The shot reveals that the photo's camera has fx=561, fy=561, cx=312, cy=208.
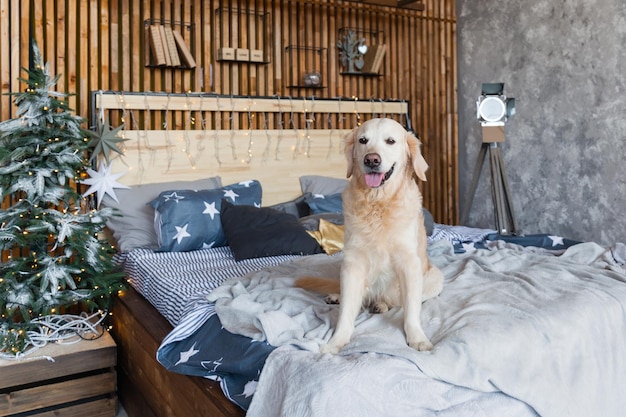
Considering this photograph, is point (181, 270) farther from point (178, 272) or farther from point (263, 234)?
point (263, 234)

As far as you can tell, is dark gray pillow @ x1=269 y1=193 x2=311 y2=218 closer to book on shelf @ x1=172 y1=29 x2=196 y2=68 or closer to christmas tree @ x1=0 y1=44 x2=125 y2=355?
book on shelf @ x1=172 y1=29 x2=196 y2=68

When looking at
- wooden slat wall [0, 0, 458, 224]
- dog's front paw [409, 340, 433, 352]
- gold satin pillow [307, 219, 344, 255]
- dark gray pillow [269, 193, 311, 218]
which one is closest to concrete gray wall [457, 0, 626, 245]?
wooden slat wall [0, 0, 458, 224]

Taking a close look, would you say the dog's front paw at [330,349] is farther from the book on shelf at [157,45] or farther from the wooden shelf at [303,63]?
the wooden shelf at [303,63]

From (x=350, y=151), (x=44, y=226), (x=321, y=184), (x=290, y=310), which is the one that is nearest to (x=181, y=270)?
(x=44, y=226)

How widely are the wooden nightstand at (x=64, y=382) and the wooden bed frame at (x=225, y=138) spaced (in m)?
0.11

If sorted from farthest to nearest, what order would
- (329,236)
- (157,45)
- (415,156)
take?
(157,45) < (329,236) < (415,156)

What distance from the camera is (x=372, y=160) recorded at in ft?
5.42

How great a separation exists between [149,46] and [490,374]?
10.6ft

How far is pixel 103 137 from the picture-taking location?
3.50 meters

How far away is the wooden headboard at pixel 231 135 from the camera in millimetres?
3736

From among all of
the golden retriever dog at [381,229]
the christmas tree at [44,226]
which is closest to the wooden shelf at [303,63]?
the christmas tree at [44,226]

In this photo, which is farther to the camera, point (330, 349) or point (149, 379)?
point (149, 379)

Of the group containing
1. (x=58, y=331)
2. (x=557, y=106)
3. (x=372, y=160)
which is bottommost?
(x=58, y=331)

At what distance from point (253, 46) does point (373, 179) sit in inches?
115
